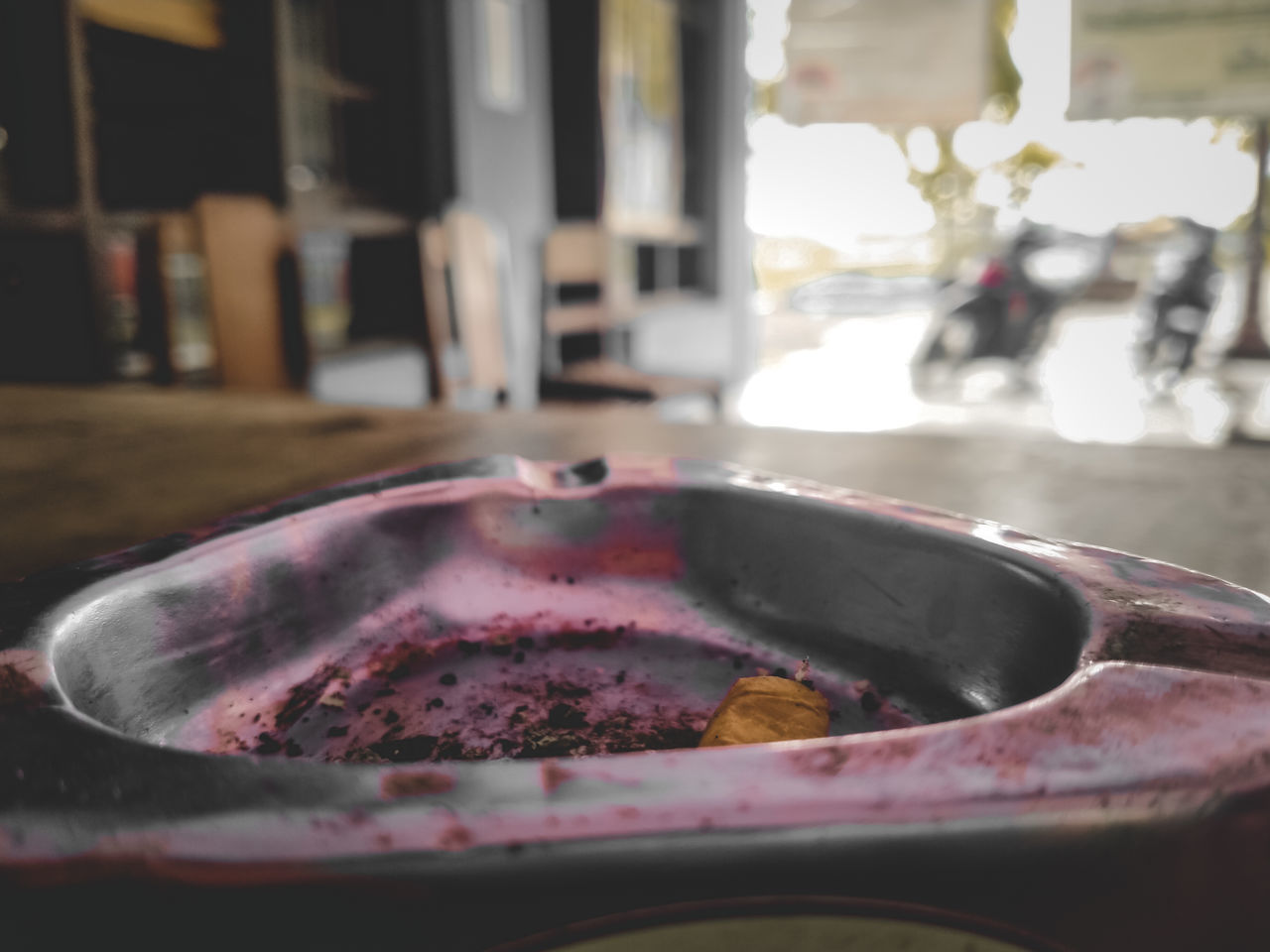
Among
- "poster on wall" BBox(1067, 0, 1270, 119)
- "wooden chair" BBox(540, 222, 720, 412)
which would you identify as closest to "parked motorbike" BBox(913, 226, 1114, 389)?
"poster on wall" BBox(1067, 0, 1270, 119)

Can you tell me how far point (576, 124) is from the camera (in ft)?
15.4

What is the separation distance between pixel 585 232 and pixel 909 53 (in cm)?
211

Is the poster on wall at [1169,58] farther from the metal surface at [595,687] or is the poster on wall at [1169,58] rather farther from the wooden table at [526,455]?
the metal surface at [595,687]

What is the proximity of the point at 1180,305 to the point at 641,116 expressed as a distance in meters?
3.84

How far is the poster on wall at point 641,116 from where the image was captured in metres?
4.68

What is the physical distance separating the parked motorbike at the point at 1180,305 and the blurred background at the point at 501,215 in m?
A: 0.02

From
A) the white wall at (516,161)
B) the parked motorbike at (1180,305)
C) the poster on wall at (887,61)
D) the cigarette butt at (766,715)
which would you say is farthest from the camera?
the parked motorbike at (1180,305)

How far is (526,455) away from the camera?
3.12 feet

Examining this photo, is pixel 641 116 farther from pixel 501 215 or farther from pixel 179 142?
pixel 179 142

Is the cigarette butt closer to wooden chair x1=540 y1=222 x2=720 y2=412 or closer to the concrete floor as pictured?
wooden chair x1=540 y1=222 x2=720 y2=412

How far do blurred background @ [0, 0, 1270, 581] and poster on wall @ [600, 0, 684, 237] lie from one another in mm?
27

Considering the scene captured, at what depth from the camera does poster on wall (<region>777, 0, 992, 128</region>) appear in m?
4.39

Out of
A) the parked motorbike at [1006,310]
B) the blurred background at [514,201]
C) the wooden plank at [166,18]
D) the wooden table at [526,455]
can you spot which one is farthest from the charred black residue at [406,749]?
→ the parked motorbike at [1006,310]

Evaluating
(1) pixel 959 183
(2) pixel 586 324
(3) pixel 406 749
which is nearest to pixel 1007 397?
(2) pixel 586 324
